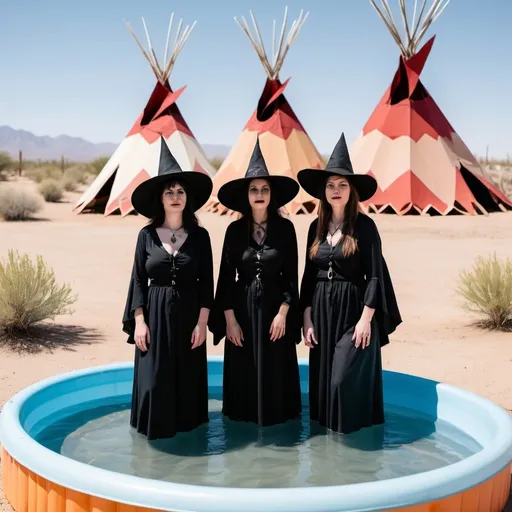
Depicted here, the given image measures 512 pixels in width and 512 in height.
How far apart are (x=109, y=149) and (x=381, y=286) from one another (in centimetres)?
17025

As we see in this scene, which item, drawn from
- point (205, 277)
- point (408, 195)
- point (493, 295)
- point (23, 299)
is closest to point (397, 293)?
point (493, 295)

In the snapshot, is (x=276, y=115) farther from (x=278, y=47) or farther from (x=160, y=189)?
(x=160, y=189)

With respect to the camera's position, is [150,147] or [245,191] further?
[150,147]

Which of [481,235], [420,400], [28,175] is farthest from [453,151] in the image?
[28,175]

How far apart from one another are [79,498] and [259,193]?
1.68 metres

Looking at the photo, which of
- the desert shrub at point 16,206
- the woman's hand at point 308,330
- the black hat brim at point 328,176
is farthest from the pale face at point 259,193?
the desert shrub at point 16,206

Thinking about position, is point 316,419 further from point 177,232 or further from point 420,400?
point 177,232

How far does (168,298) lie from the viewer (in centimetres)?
388

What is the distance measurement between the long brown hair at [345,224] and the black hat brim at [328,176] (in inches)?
1.6

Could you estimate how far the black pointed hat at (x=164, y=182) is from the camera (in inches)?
153

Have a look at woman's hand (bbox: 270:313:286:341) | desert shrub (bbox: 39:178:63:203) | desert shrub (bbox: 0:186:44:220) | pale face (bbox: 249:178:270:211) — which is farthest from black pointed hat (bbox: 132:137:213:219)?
desert shrub (bbox: 39:178:63:203)

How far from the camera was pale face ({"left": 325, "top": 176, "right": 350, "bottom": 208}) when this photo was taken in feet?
12.8

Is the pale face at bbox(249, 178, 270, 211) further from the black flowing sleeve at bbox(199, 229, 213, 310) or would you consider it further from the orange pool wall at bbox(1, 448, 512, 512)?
the orange pool wall at bbox(1, 448, 512, 512)

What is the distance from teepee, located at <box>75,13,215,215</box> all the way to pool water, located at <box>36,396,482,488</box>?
13072 mm
